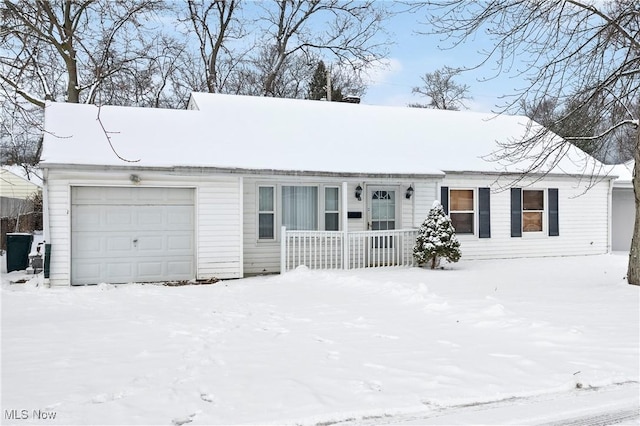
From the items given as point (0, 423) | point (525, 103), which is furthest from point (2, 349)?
point (525, 103)

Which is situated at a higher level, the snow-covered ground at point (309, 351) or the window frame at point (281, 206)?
the window frame at point (281, 206)

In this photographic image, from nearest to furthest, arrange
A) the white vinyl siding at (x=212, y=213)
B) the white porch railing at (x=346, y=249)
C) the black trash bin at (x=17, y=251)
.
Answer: the white vinyl siding at (x=212, y=213) → the white porch railing at (x=346, y=249) → the black trash bin at (x=17, y=251)

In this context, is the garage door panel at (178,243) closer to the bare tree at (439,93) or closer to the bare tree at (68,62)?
the bare tree at (68,62)

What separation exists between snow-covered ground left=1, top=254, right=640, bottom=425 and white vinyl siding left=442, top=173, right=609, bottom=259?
5.40m

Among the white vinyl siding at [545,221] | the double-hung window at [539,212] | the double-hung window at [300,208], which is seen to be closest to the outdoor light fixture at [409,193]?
the white vinyl siding at [545,221]

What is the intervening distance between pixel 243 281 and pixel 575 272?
802 centimetres

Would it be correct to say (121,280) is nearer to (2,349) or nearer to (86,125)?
(86,125)

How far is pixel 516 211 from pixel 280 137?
755cm

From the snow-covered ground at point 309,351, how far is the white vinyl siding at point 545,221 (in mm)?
5399

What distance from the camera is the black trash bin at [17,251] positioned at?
45.6 feet

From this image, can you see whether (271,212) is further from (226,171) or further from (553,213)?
(553,213)

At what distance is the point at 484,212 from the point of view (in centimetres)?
1623

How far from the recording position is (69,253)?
458 inches

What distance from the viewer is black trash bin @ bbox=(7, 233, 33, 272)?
13.9 metres
